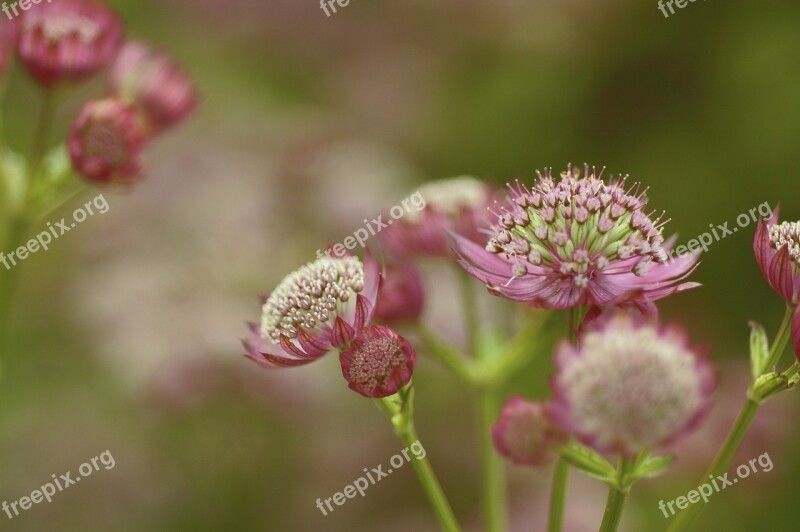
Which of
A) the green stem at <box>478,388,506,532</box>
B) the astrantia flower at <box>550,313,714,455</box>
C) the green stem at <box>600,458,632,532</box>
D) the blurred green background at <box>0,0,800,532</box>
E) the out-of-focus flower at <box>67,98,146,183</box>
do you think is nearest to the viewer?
the astrantia flower at <box>550,313,714,455</box>

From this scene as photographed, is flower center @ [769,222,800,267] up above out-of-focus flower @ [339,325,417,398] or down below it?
below

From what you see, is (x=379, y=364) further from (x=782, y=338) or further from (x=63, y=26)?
(x=63, y=26)

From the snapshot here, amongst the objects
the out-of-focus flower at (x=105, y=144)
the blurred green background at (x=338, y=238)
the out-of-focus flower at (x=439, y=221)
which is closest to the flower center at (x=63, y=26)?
the out-of-focus flower at (x=105, y=144)

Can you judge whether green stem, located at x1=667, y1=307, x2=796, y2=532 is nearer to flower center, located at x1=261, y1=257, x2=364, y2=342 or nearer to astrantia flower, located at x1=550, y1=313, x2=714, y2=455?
astrantia flower, located at x1=550, y1=313, x2=714, y2=455

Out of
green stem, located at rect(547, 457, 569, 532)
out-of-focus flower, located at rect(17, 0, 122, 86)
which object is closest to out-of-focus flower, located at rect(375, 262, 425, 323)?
green stem, located at rect(547, 457, 569, 532)

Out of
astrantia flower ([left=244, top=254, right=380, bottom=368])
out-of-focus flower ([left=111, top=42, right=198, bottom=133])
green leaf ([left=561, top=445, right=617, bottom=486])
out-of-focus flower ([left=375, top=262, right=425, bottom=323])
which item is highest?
out-of-focus flower ([left=111, top=42, right=198, bottom=133])

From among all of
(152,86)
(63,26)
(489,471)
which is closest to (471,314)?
(489,471)

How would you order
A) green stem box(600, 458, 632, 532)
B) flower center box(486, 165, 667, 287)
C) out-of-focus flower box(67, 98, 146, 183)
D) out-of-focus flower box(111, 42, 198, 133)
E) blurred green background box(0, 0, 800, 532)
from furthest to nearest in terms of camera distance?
blurred green background box(0, 0, 800, 532) < out-of-focus flower box(111, 42, 198, 133) < out-of-focus flower box(67, 98, 146, 183) < flower center box(486, 165, 667, 287) < green stem box(600, 458, 632, 532)
